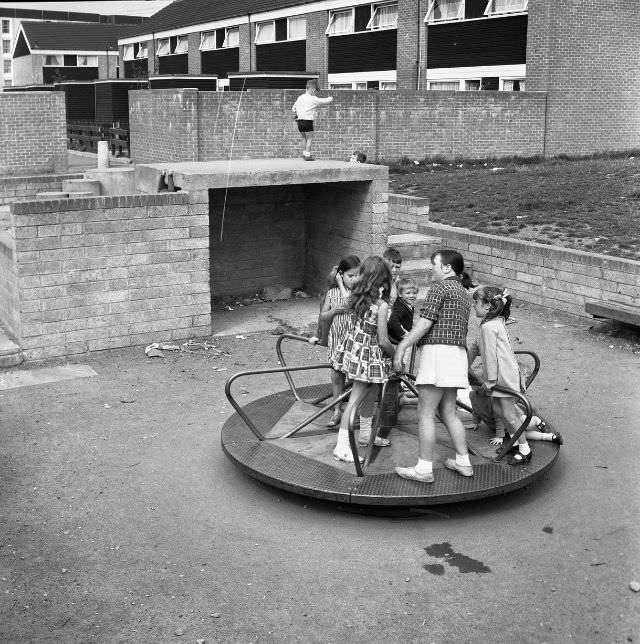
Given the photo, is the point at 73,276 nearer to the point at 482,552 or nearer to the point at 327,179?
the point at 327,179

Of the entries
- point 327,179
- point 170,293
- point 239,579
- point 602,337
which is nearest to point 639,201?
point 602,337

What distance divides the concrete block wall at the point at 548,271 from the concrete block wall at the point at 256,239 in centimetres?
233

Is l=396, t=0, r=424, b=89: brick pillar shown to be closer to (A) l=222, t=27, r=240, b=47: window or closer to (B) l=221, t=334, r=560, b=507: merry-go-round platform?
(A) l=222, t=27, r=240, b=47: window

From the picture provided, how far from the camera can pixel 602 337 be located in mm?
11555

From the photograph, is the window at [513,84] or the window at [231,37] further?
the window at [231,37]

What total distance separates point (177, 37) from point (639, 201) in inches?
1463

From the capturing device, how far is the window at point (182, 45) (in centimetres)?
4786

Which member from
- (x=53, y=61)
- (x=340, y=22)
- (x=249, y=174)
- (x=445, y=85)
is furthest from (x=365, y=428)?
(x=53, y=61)

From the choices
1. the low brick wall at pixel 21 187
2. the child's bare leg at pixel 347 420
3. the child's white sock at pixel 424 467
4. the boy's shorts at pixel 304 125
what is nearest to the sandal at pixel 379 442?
the child's bare leg at pixel 347 420

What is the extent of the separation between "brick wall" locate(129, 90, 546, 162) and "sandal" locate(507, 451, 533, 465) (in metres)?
18.2

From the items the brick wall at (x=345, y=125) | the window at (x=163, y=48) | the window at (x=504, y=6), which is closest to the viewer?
the brick wall at (x=345, y=125)

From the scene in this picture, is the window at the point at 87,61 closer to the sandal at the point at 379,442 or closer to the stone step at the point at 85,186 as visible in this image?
the stone step at the point at 85,186

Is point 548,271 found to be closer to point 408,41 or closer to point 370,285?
point 370,285

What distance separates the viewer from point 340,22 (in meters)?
36.1
